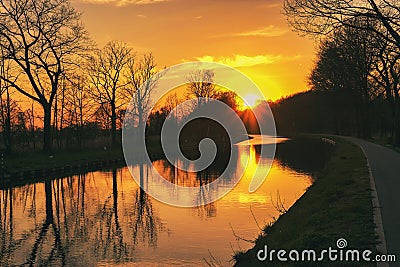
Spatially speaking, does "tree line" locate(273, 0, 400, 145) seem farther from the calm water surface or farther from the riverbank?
the riverbank

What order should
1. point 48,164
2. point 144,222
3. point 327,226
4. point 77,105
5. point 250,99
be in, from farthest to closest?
1. point 250,99
2. point 77,105
3. point 48,164
4. point 144,222
5. point 327,226

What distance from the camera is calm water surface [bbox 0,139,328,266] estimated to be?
42.5 ft

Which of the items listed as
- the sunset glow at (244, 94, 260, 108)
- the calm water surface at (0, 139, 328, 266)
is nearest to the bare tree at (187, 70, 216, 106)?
the sunset glow at (244, 94, 260, 108)

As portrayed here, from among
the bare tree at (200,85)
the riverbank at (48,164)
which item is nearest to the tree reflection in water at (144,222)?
the riverbank at (48,164)

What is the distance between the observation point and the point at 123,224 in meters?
17.2

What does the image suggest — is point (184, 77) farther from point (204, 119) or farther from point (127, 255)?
point (127, 255)

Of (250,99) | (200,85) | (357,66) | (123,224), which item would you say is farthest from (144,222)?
(200,85)

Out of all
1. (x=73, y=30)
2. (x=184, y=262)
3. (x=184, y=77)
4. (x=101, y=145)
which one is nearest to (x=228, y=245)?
(x=184, y=262)

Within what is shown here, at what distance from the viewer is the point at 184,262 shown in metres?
12.2

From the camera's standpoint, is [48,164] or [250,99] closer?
[48,164]

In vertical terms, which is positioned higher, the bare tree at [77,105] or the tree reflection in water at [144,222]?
the bare tree at [77,105]

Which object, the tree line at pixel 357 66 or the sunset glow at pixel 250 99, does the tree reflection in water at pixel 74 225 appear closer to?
the tree line at pixel 357 66

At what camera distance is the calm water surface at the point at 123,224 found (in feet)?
42.5

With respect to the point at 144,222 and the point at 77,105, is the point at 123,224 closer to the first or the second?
the point at 144,222
